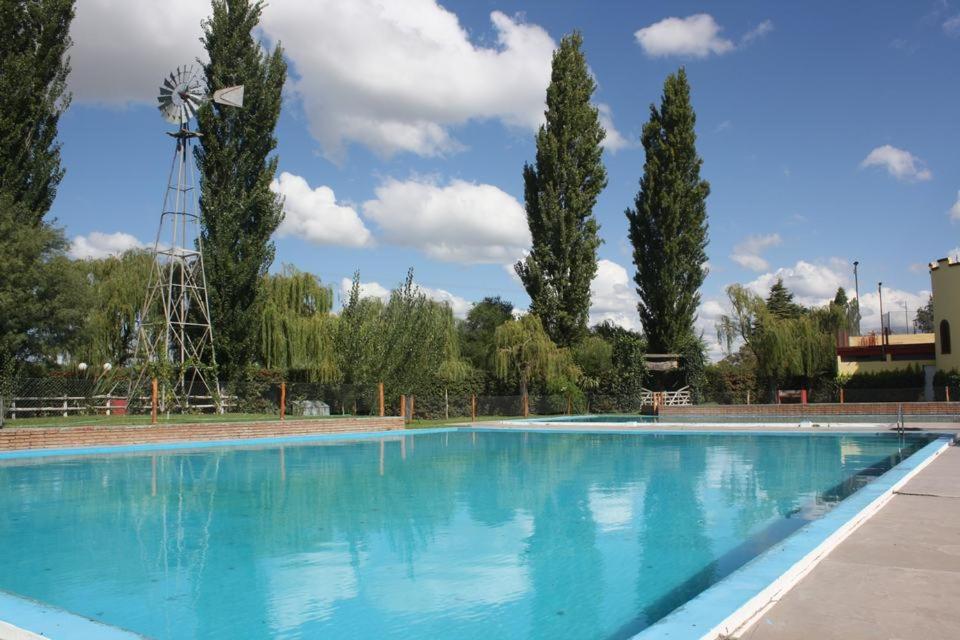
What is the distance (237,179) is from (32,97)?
645 centimetres

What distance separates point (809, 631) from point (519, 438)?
18511 mm

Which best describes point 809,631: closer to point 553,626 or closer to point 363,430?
point 553,626

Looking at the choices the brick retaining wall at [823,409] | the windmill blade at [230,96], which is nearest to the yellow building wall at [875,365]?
the brick retaining wall at [823,409]

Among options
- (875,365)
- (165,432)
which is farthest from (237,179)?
(875,365)

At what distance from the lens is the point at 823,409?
24.6m

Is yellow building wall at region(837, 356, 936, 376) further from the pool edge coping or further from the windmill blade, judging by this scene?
the pool edge coping

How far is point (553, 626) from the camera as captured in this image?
4.70 metres

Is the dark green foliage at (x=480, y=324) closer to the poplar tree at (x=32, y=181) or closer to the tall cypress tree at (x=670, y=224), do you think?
the tall cypress tree at (x=670, y=224)

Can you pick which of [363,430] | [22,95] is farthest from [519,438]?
[22,95]

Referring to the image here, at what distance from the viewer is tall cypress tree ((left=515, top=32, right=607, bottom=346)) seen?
31.7 meters

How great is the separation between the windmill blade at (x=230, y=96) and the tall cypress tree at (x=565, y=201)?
13.4 m

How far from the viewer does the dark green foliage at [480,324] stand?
1518 inches

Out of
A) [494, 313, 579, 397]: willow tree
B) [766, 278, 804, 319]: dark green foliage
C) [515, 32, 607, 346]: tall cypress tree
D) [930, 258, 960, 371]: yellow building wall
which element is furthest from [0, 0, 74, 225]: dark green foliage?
[766, 278, 804, 319]: dark green foliage

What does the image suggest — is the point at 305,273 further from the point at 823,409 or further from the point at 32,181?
the point at 823,409
